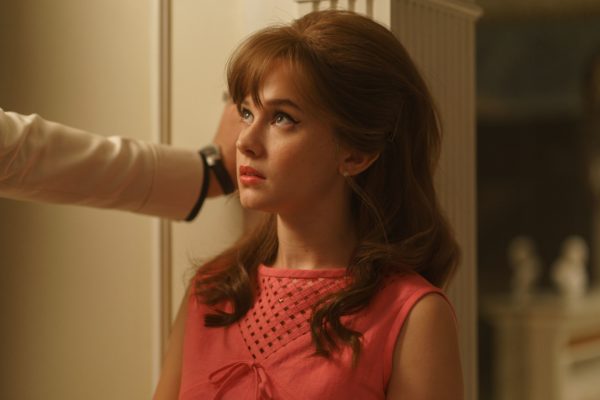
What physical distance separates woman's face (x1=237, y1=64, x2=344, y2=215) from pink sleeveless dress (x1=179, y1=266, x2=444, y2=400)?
16cm

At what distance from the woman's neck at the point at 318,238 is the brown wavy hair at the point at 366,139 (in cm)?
3

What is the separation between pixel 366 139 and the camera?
147 cm

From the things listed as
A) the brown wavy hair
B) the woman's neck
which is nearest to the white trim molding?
the brown wavy hair

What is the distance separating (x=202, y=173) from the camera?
192cm

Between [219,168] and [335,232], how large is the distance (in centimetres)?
45

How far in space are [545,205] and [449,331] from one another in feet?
35.5

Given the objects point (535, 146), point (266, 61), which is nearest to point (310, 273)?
point (266, 61)

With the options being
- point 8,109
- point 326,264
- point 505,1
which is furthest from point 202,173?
point 505,1

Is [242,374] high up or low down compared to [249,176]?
down

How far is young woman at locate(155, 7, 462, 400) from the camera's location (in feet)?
4.66

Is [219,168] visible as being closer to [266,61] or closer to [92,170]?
[92,170]

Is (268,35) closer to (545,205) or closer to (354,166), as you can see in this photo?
(354,166)

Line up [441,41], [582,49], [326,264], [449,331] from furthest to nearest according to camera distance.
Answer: [582,49] < [441,41] < [326,264] < [449,331]

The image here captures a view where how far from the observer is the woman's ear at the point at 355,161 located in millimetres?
1492
